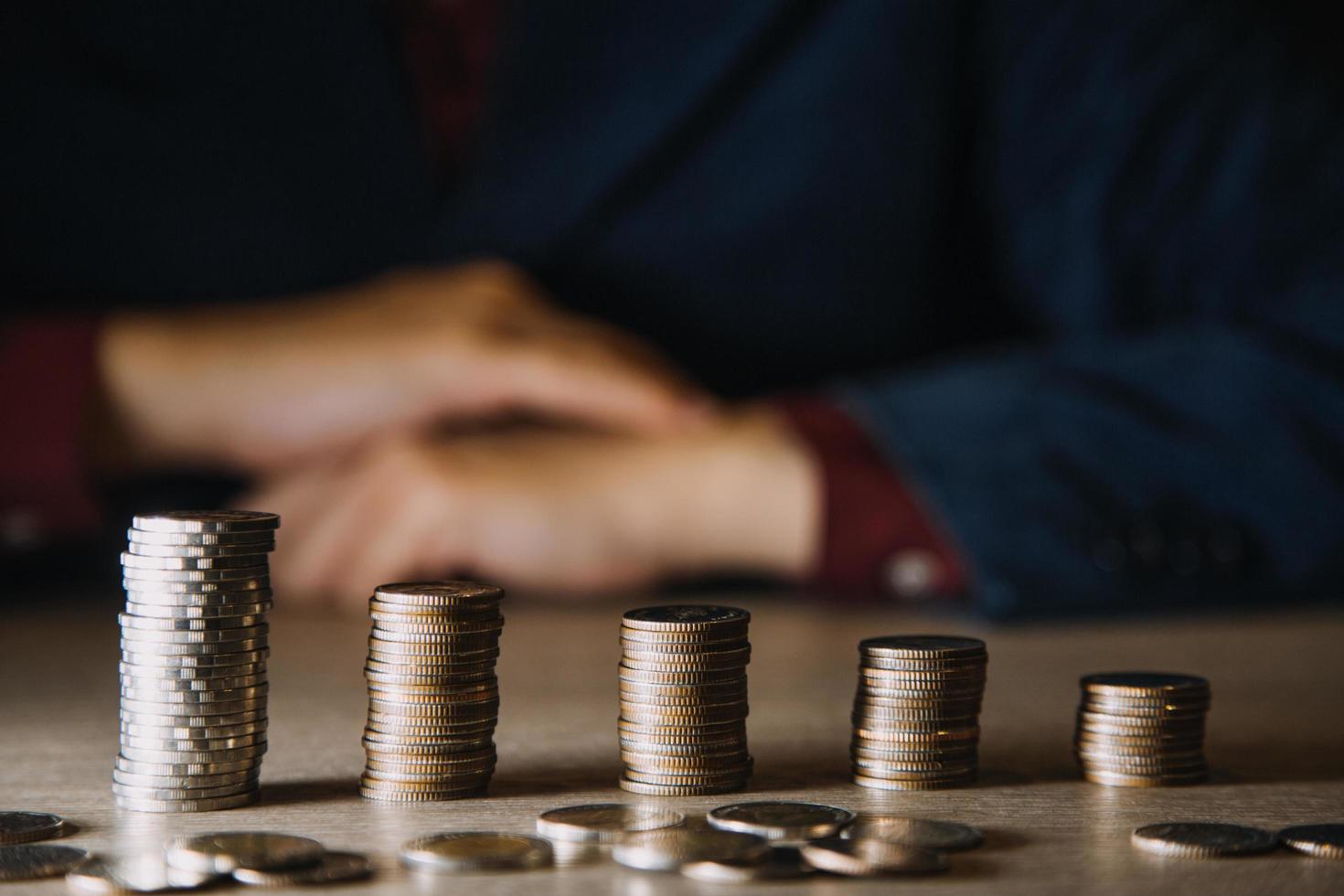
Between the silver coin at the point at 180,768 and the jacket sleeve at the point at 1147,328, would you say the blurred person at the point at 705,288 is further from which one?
the silver coin at the point at 180,768

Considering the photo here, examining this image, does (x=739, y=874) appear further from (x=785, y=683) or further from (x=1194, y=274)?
(x=1194, y=274)

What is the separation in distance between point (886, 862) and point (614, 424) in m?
1.27

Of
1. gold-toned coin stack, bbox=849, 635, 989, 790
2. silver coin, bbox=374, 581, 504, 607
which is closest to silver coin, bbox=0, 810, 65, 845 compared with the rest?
silver coin, bbox=374, 581, 504, 607

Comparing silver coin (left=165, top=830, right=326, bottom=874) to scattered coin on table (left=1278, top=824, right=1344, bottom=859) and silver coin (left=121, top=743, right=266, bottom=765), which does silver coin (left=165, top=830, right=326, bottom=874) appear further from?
scattered coin on table (left=1278, top=824, right=1344, bottom=859)

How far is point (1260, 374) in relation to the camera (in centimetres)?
189

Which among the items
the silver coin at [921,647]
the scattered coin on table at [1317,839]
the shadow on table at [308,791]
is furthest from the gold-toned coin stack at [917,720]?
the shadow on table at [308,791]

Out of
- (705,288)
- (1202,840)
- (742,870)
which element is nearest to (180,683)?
(742,870)

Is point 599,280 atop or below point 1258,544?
atop

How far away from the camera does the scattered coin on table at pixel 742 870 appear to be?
2.41 feet

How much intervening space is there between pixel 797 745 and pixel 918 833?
29 centimetres

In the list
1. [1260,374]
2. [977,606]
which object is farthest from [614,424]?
[1260,374]

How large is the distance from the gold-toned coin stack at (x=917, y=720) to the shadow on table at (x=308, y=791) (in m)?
0.34

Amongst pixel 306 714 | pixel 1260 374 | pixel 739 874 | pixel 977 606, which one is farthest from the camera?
pixel 1260 374

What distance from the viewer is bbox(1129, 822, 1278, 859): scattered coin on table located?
790 mm
